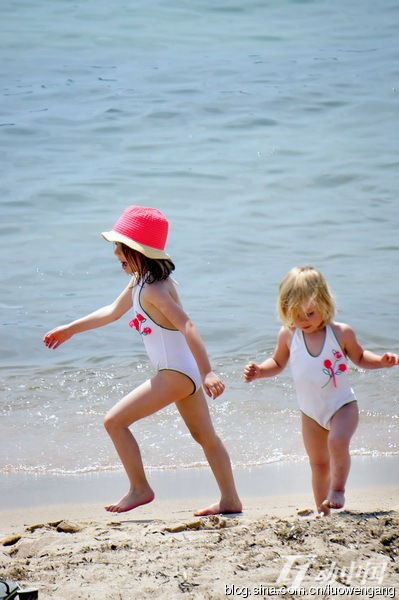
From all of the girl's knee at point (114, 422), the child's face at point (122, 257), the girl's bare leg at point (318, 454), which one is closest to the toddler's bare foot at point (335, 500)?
the girl's bare leg at point (318, 454)

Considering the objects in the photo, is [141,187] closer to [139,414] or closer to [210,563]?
[139,414]

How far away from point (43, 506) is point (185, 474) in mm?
765

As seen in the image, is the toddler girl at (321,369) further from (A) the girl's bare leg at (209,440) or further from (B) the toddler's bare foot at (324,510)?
(A) the girl's bare leg at (209,440)

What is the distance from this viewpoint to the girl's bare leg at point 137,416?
13.3ft

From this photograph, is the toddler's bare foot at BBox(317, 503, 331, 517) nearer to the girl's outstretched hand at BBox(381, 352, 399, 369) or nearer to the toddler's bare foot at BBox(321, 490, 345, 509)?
the toddler's bare foot at BBox(321, 490, 345, 509)

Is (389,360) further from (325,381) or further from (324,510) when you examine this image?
(324,510)

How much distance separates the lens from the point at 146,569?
3107 millimetres

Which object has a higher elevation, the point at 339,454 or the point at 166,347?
the point at 166,347

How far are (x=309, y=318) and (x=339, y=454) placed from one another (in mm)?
566

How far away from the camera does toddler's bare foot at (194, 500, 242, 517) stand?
13.3 ft

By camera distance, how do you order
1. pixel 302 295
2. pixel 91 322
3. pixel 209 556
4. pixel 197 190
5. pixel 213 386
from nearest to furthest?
pixel 209 556
pixel 213 386
pixel 302 295
pixel 91 322
pixel 197 190

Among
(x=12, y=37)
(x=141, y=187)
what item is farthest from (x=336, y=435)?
(x=12, y=37)

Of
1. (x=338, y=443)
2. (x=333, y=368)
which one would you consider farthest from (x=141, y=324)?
(x=338, y=443)

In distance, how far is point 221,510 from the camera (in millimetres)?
4082
